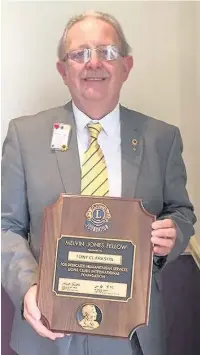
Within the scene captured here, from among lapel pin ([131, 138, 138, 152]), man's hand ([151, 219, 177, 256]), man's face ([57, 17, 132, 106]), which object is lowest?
man's hand ([151, 219, 177, 256])

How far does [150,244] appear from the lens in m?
1.14

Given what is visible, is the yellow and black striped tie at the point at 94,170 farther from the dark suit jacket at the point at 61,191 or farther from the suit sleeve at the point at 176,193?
the suit sleeve at the point at 176,193

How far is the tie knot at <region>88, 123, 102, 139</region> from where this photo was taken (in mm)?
1325

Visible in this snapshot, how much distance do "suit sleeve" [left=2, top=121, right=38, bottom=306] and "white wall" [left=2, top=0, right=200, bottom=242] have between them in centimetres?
39

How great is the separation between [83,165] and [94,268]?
0.91 feet

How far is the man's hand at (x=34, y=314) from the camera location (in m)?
1.14

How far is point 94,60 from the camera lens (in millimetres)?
1267

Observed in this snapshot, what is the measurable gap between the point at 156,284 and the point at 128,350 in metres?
0.17

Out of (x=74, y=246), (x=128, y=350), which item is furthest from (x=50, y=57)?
(x=128, y=350)

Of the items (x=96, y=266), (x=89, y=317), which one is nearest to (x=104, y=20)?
(x=96, y=266)

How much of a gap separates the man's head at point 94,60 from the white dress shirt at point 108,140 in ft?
0.07

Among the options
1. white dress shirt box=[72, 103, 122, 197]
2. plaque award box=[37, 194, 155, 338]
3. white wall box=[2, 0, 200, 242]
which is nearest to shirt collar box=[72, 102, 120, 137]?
white dress shirt box=[72, 103, 122, 197]

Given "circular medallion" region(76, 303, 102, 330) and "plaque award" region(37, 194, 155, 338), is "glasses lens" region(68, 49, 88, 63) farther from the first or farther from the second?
"circular medallion" region(76, 303, 102, 330)

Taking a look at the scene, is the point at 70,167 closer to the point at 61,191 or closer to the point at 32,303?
the point at 61,191
